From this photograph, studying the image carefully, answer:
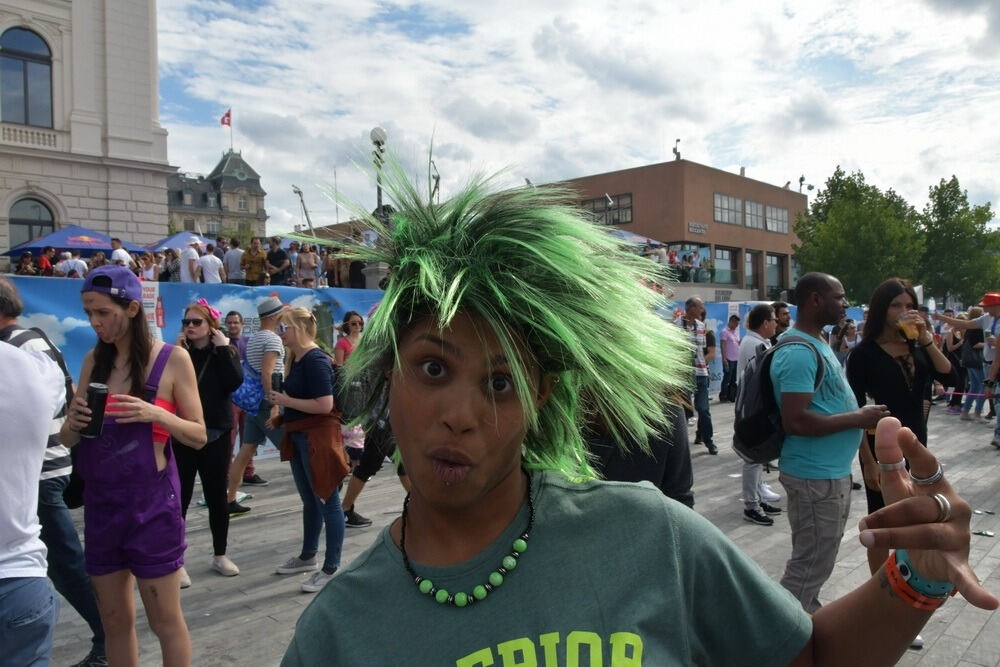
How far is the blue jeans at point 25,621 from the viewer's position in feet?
6.84

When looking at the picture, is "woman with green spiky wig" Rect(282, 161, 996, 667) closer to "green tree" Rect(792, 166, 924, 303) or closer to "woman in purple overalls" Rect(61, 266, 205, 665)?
"woman in purple overalls" Rect(61, 266, 205, 665)

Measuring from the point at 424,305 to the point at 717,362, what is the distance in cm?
1518

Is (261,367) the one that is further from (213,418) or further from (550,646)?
(550,646)

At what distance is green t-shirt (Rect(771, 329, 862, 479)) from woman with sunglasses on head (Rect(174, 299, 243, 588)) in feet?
12.9

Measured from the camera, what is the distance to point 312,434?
484 cm

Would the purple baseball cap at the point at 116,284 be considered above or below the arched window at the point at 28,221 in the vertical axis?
below

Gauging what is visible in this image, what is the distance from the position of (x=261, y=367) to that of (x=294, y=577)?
230 cm

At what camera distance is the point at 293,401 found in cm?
480

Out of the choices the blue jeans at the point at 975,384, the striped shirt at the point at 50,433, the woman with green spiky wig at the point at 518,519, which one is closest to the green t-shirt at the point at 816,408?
the woman with green spiky wig at the point at 518,519

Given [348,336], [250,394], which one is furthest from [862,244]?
[250,394]

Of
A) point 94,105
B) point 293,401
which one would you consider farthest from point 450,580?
point 94,105

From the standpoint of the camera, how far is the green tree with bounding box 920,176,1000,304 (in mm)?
37406

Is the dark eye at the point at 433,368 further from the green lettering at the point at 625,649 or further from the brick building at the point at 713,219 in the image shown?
the brick building at the point at 713,219

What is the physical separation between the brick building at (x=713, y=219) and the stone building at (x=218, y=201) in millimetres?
59071
